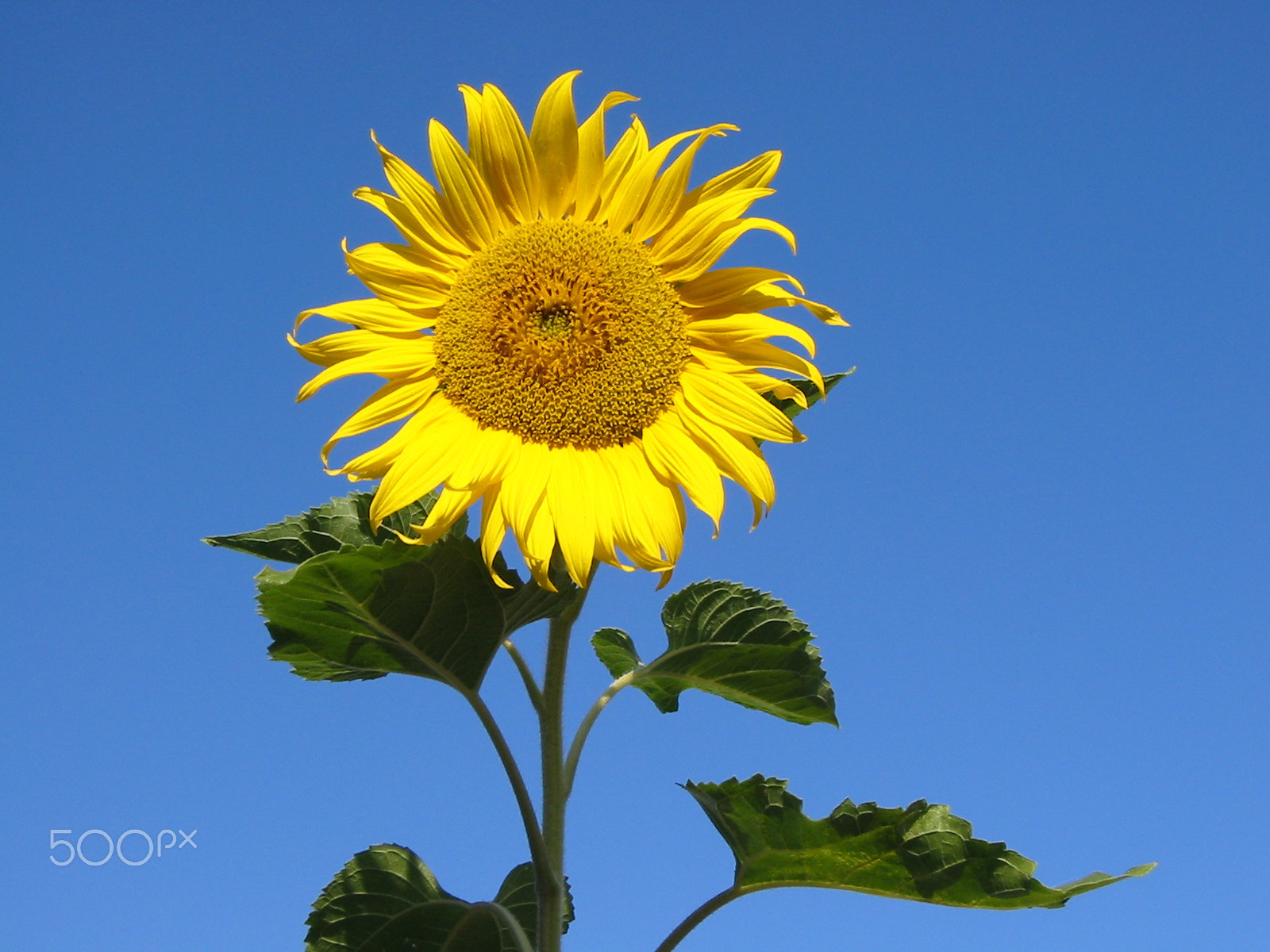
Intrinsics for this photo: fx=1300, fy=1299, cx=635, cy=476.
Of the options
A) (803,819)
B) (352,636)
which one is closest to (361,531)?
(352,636)

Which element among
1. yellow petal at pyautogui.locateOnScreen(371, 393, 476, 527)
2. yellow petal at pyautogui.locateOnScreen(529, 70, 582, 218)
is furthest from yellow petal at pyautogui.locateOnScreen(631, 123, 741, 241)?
yellow petal at pyautogui.locateOnScreen(371, 393, 476, 527)

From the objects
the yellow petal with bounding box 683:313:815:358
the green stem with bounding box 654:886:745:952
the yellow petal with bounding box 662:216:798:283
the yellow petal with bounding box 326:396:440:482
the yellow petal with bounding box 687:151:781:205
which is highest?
the yellow petal with bounding box 687:151:781:205

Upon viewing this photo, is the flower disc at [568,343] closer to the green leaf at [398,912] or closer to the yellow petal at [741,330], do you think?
the yellow petal at [741,330]

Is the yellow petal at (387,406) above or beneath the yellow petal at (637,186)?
beneath

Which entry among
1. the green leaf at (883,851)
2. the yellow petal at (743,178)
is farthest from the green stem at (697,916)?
the yellow petal at (743,178)

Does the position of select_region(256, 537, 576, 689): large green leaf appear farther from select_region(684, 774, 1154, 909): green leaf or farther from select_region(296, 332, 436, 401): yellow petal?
select_region(684, 774, 1154, 909): green leaf
